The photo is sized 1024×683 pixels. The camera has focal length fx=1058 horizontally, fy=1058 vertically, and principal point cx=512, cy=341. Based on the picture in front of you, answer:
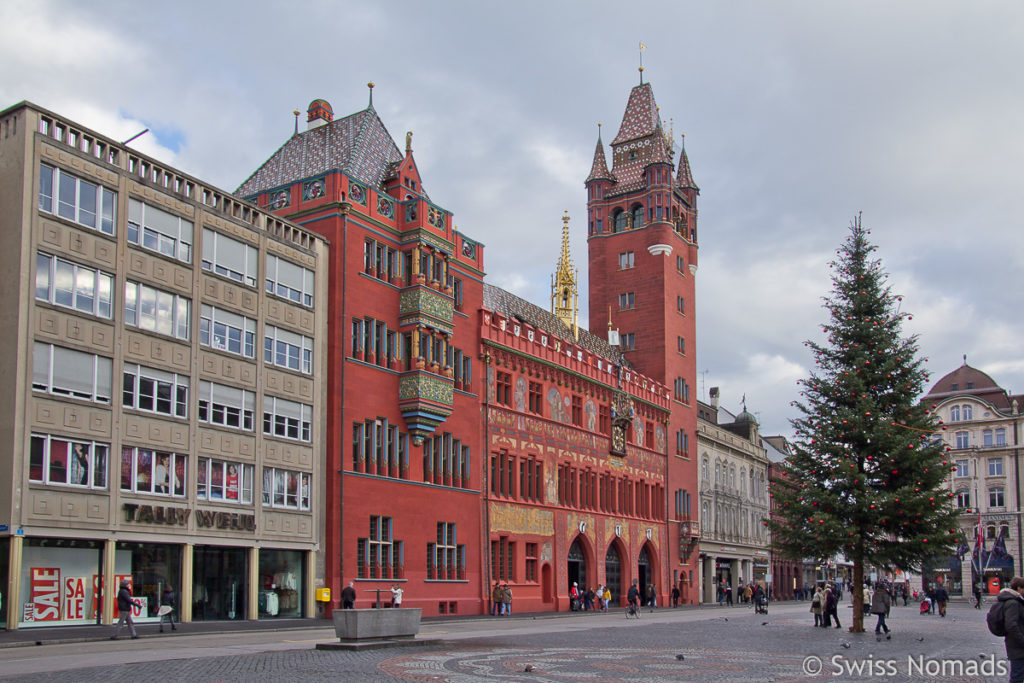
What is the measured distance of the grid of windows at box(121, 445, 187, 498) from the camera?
111ft

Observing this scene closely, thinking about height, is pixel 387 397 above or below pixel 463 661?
above

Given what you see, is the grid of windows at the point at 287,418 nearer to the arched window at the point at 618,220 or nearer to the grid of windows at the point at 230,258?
the grid of windows at the point at 230,258

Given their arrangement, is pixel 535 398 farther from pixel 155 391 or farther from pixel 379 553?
pixel 155 391

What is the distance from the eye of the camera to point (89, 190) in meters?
33.9

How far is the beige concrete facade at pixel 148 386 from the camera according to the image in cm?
3106

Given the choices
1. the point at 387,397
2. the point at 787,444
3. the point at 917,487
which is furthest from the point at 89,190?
the point at 917,487

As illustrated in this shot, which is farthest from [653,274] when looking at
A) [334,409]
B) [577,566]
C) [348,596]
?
[348,596]

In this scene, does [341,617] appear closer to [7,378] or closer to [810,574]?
[7,378]

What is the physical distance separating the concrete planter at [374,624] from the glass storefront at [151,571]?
12.3m

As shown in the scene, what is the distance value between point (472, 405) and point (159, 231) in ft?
67.0

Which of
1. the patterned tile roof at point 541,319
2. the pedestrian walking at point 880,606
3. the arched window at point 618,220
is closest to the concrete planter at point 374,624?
the pedestrian walking at point 880,606

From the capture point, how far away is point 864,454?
35.3m

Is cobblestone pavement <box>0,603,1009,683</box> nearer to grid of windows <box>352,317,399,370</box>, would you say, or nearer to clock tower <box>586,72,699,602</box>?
grid of windows <box>352,317,399,370</box>

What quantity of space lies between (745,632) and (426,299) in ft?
67.7
